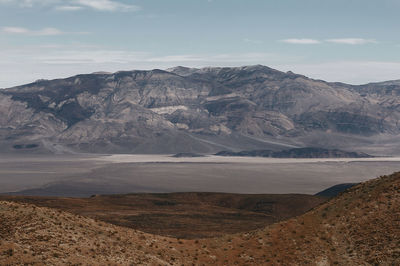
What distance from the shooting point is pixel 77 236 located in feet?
132

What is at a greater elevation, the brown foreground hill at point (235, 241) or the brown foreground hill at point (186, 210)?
the brown foreground hill at point (235, 241)

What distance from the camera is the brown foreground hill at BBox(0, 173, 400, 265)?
37.3 meters

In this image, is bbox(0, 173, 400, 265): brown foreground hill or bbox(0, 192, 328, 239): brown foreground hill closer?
bbox(0, 173, 400, 265): brown foreground hill

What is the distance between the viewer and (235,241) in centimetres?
4725

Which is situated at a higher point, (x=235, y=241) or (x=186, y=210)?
(x=235, y=241)

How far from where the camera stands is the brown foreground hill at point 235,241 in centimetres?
3728

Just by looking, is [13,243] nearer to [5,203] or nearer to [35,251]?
[35,251]

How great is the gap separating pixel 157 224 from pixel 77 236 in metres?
63.0

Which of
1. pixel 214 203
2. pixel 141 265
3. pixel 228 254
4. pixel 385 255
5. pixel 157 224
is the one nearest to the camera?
pixel 141 265

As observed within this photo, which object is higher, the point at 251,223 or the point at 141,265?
the point at 141,265

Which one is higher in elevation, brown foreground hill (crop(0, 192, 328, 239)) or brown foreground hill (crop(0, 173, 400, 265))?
brown foreground hill (crop(0, 173, 400, 265))

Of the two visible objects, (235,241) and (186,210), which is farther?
(186,210)

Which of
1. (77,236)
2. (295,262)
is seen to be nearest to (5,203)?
(77,236)

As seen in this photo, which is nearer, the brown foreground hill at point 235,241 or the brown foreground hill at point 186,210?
the brown foreground hill at point 235,241
